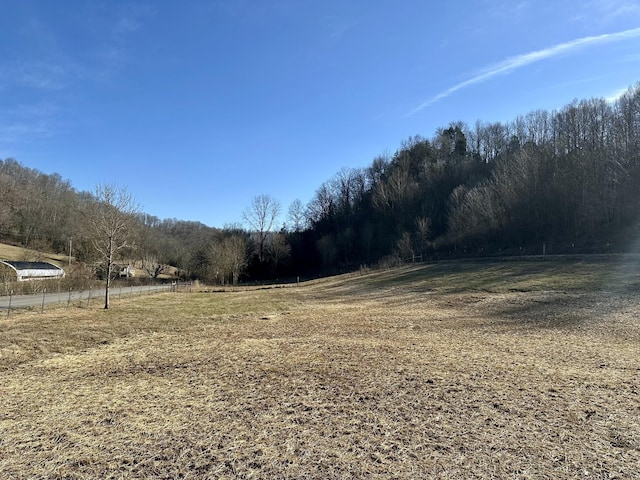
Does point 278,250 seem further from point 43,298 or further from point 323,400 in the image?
point 323,400

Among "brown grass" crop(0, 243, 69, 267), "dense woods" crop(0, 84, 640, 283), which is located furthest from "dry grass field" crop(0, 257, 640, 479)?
"brown grass" crop(0, 243, 69, 267)

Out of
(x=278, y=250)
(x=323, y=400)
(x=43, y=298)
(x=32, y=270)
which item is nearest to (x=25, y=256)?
(x=32, y=270)

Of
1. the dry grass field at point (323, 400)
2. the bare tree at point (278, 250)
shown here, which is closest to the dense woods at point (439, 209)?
the bare tree at point (278, 250)

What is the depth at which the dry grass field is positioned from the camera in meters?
4.59

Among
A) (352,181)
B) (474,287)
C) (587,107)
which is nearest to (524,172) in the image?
(587,107)

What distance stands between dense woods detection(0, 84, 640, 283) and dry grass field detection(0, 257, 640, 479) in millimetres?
30636

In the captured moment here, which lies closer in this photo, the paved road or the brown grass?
the paved road

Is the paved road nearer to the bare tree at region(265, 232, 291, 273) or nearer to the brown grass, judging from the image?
the brown grass

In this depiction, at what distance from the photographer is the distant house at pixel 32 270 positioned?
44.2 metres

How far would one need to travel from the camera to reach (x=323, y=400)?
6828mm

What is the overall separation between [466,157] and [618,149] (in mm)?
34971

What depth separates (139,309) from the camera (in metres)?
21.9

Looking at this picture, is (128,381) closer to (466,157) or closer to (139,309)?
(139,309)

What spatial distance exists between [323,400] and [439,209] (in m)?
71.3
